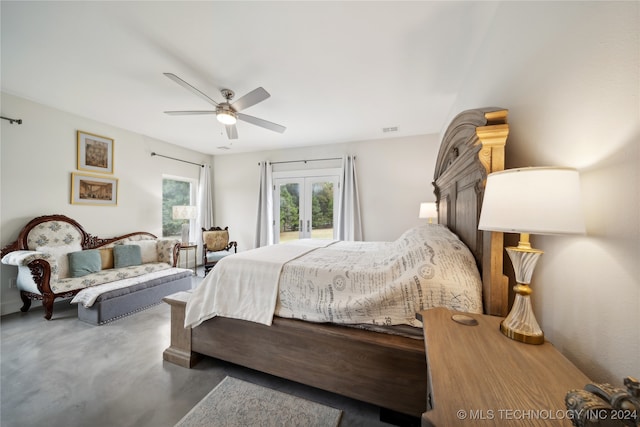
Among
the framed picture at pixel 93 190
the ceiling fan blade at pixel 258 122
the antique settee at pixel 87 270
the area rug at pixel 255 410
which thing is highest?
the ceiling fan blade at pixel 258 122

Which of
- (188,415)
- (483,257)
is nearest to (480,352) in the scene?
(483,257)

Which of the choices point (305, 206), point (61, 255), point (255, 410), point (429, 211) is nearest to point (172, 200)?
point (61, 255)

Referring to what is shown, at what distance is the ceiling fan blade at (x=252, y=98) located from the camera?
2.06 m

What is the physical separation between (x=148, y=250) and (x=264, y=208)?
7.03ft

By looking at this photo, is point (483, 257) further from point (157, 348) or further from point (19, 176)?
point (19, 176)

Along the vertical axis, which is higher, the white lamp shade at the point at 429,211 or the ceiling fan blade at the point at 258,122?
the ceiling fan blade at the point at 258,122

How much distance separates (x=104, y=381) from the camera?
5.55 feet

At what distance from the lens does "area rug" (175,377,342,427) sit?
137 centimetres

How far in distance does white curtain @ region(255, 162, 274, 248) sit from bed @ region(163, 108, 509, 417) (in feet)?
9.74

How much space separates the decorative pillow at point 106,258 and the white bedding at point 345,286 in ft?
8.48

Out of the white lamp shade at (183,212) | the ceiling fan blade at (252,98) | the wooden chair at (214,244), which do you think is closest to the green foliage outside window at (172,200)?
the white lamp shade at (183,212)

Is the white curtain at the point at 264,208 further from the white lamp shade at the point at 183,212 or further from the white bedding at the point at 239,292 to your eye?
the white bedding at the point at 239,292

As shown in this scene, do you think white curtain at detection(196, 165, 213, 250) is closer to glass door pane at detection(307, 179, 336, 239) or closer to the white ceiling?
the white ceiling

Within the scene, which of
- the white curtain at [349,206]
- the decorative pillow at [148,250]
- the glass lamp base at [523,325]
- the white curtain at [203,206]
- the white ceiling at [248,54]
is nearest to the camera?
the glass lamp base at [523,325]
